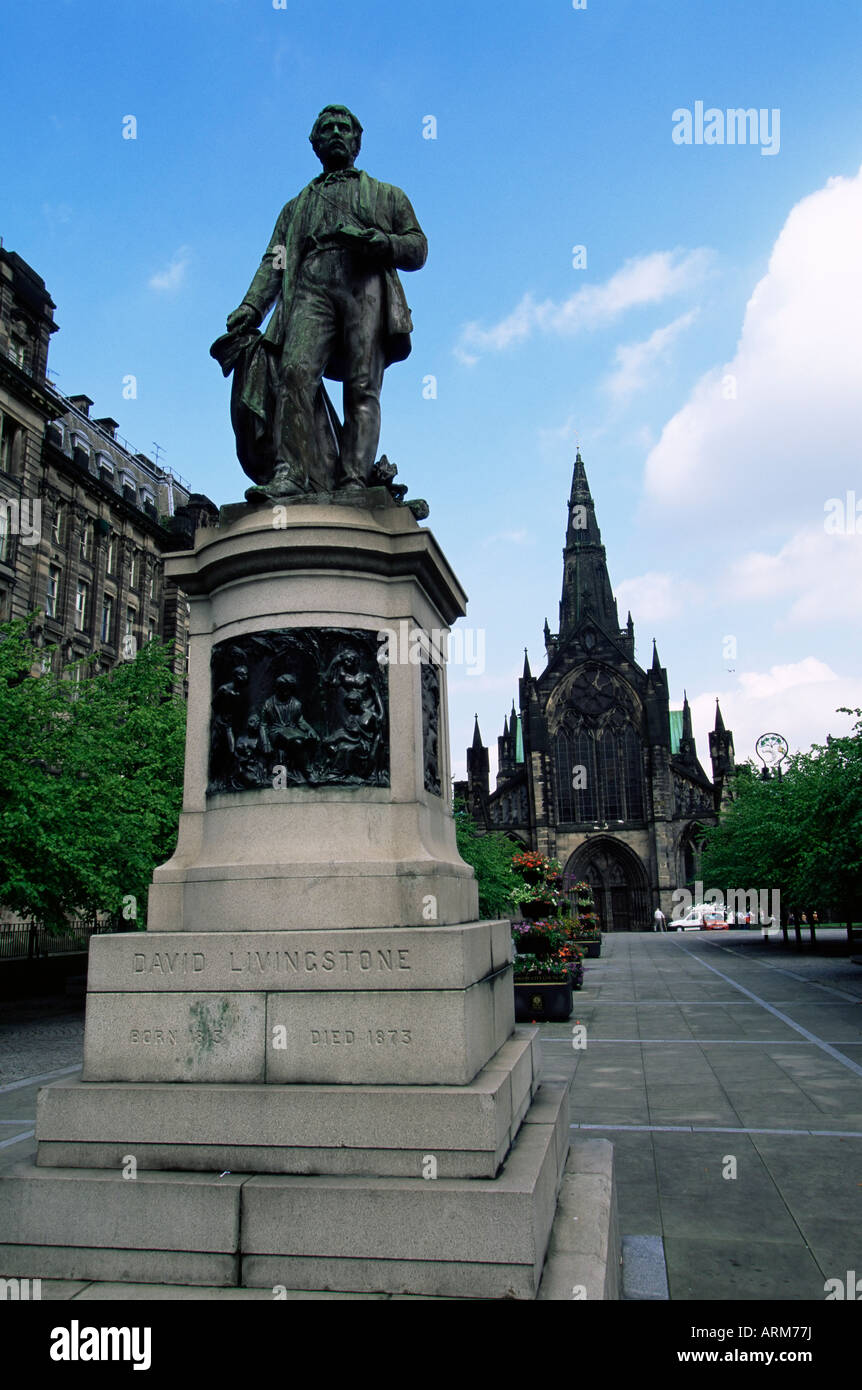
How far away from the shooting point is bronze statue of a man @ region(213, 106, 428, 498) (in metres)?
5.80

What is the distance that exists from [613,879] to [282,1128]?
250ft

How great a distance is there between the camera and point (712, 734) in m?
87.2

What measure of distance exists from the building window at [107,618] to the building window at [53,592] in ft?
10.4

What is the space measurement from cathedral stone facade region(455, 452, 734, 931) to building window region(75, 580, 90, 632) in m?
45.4

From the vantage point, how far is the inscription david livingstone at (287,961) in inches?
165

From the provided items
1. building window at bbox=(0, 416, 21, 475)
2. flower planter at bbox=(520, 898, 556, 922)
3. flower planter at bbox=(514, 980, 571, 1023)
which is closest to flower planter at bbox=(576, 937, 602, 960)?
flower planter at bbox=(520, 898, 556, 922)

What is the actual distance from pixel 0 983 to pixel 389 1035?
24.3 meters

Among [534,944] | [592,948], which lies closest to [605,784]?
[592,948]

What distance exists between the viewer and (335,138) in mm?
6184

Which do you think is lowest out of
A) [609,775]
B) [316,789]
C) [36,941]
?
[36,941]

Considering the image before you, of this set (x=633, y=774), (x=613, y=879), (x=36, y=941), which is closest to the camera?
(x=36, y=941)

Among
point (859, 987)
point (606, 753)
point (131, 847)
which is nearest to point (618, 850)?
point (606, 753)

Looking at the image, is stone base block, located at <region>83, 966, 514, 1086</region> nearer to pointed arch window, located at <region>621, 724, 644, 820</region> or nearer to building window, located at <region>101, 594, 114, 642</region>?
building window, located at <region>101, 594, 114, 642</region>

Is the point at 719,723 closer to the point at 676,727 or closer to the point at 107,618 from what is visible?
the point at 676,727
